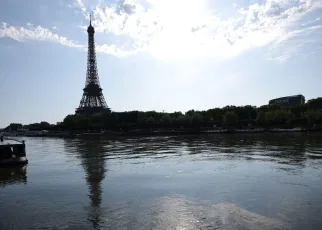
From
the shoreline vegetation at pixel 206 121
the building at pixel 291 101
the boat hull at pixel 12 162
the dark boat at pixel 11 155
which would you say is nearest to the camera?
the boat hull at pixel 12 162

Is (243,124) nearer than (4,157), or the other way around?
(4,157)

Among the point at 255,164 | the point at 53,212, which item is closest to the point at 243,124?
the point at 255,164

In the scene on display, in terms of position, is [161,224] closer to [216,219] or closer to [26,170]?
[216,219]

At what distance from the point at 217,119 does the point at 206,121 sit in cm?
560

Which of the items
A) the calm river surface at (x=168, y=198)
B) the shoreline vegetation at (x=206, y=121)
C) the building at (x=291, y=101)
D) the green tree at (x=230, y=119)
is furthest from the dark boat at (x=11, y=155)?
the building at (x=291, y=101)

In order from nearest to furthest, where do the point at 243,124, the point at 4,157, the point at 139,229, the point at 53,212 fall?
the point at 139,229, the point at 53,212, the point at 4,157, the point at 243,124

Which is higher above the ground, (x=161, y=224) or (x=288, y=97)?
(x=288, y=97)

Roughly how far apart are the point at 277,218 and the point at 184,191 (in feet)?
16.4

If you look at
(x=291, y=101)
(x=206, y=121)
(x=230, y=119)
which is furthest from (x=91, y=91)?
(x=291, y=101)

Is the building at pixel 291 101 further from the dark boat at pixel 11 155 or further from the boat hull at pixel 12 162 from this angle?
the boat hull at pixel 12 162

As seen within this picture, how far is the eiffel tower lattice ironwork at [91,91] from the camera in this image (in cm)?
12675

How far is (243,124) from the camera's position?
102m

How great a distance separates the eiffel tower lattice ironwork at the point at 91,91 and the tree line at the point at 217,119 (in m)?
5.69

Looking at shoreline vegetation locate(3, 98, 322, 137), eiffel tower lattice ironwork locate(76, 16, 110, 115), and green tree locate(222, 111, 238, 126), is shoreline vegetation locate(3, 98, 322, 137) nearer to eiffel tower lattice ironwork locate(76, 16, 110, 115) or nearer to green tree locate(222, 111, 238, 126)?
green tree locate(222, 111, 238, 126)
